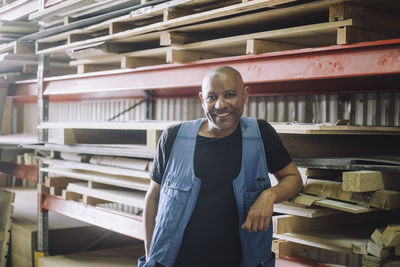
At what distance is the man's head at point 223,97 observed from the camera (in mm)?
2797

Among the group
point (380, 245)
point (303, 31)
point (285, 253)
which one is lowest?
point (285, 253)

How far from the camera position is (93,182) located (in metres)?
5.69

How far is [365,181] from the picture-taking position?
9.93ft

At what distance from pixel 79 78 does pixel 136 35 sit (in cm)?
125

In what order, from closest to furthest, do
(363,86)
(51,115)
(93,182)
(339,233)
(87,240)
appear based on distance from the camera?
1. (339,233)
2. (363,86)
3. (93,182)
4. (87,240)
5. (51,115)

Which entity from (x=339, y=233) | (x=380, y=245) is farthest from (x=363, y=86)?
(x=380, y=245)

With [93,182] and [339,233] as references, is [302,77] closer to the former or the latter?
[339,233]

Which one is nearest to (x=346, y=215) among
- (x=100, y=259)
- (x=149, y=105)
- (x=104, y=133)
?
(x=104, y=133)

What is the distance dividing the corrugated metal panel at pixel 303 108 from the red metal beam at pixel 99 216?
2.23 m

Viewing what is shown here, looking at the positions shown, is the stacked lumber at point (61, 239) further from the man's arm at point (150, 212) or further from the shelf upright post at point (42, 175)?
the man's arm at point (150, 212)

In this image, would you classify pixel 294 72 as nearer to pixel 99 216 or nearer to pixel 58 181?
pixel 99 216

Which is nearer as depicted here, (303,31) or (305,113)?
(303,31)

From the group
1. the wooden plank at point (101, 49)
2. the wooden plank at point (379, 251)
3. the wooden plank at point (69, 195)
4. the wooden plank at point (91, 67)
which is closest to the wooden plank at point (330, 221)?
Answer: the wooden plank at point (379, 251)

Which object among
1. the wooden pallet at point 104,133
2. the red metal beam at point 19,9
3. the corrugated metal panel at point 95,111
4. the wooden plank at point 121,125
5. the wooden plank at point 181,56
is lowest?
the wooden pallet at point 104,133
